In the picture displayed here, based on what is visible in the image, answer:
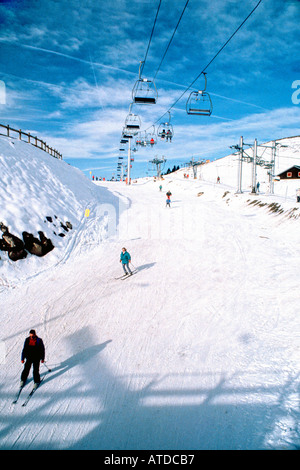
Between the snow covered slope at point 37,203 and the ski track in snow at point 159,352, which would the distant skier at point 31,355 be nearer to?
the ski track in snow at point 159,352

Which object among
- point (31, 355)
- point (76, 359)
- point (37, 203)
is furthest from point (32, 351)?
point (37, 203)

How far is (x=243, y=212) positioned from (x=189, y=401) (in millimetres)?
25852

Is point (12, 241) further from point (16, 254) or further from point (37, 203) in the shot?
point (37, 203)

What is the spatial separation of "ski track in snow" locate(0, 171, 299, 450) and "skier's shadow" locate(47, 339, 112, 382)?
3 centimetres

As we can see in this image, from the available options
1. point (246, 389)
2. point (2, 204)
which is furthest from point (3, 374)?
point (2, 204)

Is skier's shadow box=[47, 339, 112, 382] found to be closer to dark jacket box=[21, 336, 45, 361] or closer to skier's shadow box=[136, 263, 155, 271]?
dark jacket box=[21, 336, 45, 361]

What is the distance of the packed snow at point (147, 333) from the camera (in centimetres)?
Answer: 507

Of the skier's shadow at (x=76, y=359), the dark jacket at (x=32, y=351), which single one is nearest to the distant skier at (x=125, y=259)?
the skier's shadow at (x=76, y=359)

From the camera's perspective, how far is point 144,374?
6.61 metres

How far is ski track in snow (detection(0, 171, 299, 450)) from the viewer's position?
500 centimetres

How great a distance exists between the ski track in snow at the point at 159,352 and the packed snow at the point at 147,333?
0.03 meters

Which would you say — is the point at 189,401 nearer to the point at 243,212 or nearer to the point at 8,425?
the point at 8,425

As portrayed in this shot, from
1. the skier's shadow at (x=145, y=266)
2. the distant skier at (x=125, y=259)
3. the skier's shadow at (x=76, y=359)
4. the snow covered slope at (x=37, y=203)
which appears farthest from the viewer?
the skier's shadow at (x=145, y=266)

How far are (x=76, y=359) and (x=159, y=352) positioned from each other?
2.48 meters
